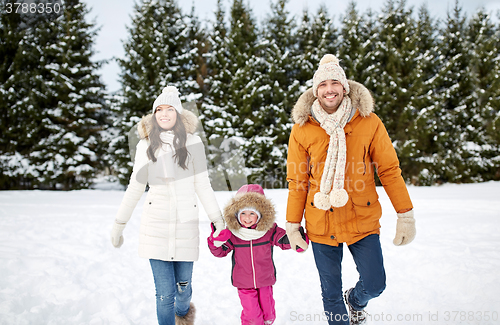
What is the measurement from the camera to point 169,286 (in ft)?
7.81

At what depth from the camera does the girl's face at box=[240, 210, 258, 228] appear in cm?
266

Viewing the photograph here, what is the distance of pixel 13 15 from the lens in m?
15.3

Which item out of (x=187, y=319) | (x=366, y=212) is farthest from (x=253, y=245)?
(x=366, y=212)

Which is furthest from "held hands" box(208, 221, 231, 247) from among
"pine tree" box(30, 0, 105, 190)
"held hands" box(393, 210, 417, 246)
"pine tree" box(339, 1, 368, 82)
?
"pine tree" box(339, 1, 368, 82)

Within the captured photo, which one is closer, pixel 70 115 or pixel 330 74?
pixel 330 74

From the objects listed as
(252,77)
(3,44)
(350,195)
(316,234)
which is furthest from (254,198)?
(3,44)

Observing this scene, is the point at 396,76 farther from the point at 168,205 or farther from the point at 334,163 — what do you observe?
the point at 168,205

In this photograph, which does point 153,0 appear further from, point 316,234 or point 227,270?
point 316,234

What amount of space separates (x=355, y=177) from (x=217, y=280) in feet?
8.72

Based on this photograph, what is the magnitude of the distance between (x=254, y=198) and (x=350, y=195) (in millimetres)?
Result: 888

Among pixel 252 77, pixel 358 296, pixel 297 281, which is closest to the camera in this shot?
pixel 358 296

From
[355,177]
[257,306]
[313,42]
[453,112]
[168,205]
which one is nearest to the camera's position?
[355,177]

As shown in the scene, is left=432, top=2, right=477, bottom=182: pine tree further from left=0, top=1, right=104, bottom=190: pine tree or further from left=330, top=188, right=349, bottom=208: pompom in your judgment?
left=0, top=1, right=104, bottom=190: pine tree

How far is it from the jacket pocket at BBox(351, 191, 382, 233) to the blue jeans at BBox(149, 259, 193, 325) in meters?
1.48
